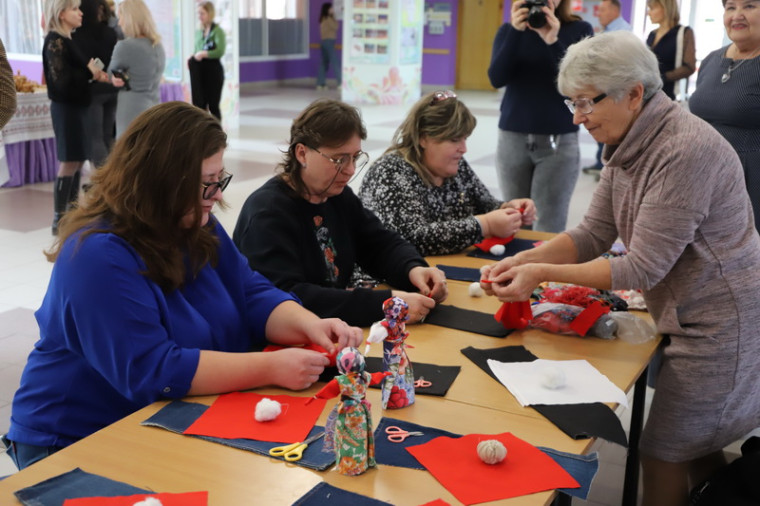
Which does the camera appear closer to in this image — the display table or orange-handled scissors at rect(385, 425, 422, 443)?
orange-handled scissors at rect(385, 425, 422, 443)

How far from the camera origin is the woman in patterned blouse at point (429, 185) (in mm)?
2865

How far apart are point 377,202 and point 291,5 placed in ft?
49.3

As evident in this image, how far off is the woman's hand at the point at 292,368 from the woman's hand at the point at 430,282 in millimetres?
701

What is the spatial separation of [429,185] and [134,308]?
1.66 m

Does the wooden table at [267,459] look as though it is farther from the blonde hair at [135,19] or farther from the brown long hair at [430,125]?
the blonde hair at [135,19]

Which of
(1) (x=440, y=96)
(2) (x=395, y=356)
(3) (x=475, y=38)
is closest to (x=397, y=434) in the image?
(2) (x=395, y=356)

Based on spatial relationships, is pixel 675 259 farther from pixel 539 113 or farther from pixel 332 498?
pixel 539 113

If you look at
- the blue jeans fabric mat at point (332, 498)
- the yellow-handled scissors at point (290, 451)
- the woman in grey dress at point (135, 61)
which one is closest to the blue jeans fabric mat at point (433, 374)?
the yellow-handled scissors at point (290, 451)

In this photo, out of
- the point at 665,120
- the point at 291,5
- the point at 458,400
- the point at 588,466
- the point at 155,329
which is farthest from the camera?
the point at 291,5

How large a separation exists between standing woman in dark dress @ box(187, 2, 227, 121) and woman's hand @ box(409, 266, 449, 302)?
6.91 m

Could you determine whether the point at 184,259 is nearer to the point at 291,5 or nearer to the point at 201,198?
the point at 201,198

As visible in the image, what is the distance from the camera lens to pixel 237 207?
6254 mm

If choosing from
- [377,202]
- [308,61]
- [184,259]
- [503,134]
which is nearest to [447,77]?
[308,61]

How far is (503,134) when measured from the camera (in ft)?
12.7
